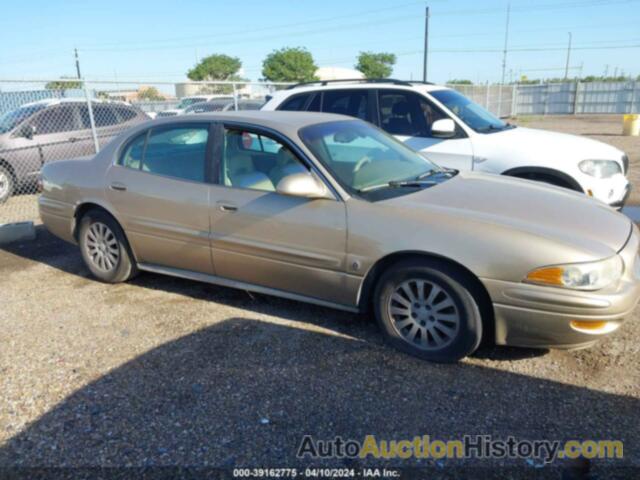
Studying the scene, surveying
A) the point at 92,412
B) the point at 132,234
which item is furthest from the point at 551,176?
the point at 92,412

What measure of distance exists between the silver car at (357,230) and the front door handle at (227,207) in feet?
0.05

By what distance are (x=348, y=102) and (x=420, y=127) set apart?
100 centimetres

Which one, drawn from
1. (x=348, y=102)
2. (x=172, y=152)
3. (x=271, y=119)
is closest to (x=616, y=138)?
(x=348, y=102)

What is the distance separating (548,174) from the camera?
5594 millimetres

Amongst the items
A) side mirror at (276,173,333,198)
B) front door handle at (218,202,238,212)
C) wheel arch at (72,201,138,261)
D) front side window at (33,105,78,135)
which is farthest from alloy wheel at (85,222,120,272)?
front side window at (33,105,78,135)

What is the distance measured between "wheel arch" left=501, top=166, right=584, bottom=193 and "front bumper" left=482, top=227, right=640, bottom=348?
8.14ft

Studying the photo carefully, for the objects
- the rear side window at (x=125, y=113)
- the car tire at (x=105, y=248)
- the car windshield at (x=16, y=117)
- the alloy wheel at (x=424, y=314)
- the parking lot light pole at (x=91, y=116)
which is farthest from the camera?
the rear side window at (x=125, y=113)

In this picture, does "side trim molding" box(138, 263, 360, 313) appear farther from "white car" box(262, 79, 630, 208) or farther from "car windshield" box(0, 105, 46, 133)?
A: "car windshield" box(0, 105, 46, 133)

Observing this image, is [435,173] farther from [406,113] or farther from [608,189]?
[608,189]

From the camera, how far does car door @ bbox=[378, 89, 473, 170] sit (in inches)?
237

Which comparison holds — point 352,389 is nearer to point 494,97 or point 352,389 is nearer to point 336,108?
point 336,108

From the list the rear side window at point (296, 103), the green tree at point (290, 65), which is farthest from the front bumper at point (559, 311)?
the green tree at point (290, 65)

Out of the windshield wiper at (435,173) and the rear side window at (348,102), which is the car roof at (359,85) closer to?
the rear side window at (348,102)

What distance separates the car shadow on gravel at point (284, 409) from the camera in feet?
8.83
